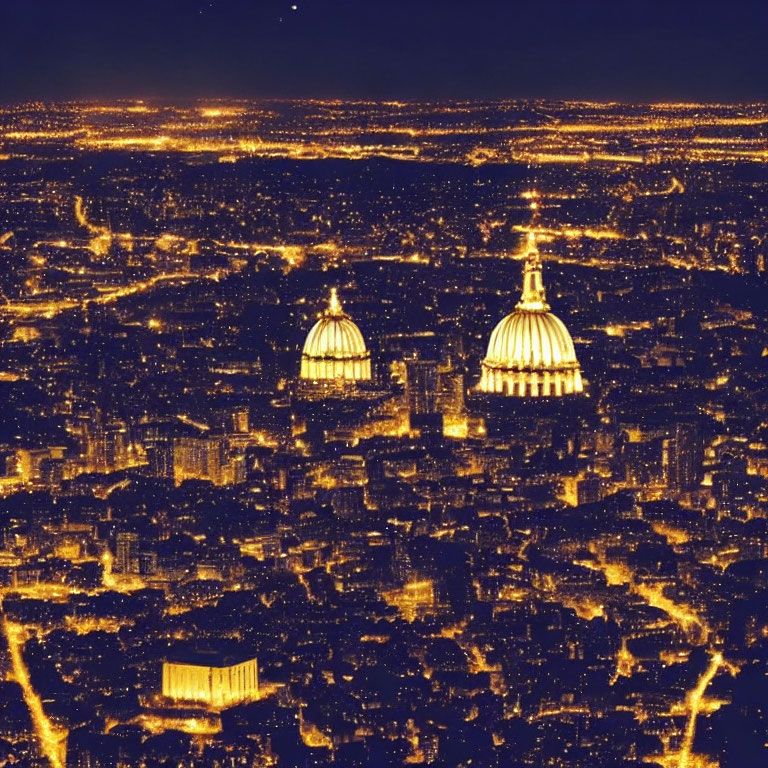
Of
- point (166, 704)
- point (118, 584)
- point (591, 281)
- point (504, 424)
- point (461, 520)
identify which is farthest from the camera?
point (591, 281)

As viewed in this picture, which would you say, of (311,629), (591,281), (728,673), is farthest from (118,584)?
(591,281)

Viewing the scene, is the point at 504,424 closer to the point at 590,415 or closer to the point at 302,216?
the point at 590,415

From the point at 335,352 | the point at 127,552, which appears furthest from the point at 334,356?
the point at 127,552

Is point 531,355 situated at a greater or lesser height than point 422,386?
greater

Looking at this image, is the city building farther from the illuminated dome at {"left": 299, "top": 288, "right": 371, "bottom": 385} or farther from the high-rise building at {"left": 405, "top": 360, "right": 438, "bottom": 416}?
the high-rise building at {"left": 405, "top": 360, "right": 438, "bottom": 416}

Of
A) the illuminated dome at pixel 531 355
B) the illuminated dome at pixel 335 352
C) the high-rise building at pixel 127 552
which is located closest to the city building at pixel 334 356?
the illuminated dome at pixel 335 352

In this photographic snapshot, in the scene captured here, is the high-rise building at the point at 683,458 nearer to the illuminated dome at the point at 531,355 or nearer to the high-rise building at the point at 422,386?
the high-rise building at the point at 422,386

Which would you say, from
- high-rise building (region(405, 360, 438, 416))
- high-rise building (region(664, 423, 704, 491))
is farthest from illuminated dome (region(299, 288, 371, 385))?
high-rise building (region(664, 423, 704, 491))

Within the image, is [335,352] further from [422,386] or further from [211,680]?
[211,680]
